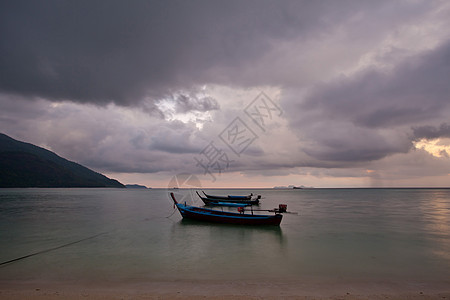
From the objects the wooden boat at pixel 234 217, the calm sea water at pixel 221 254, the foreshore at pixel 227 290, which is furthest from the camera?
the wooden boat at pixel 234 217

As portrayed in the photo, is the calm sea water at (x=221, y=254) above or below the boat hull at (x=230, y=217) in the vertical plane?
below

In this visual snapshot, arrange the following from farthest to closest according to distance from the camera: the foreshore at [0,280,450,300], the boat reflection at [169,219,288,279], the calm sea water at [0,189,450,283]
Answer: the boat reflection at [169,219,288,279] < the calm sea water at [0,189,450,283] < the foreshore at [0,280,450,300]

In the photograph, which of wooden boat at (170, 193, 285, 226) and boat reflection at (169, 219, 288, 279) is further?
wooden boat at (170, 193, 285, 226)

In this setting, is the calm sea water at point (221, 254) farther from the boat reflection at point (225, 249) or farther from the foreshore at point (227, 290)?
the foreshore at point (227, 290)

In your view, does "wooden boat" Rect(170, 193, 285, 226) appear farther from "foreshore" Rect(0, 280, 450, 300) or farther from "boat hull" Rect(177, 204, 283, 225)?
"foreshore" Rect(0, 280, 450, 300)

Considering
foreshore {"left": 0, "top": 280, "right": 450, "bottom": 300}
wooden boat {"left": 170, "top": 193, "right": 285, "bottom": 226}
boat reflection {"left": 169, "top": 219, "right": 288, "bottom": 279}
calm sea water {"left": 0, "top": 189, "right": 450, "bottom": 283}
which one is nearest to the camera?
foreshore {"left": 0, "top": 280, "right": 450, "bottom": 300}

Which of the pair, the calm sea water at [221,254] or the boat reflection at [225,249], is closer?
the calm sea water at [221,254]

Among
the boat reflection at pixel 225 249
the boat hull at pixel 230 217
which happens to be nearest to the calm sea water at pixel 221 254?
the boat reflection at pixel 225 249

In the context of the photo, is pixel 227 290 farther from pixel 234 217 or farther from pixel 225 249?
pixel 234 217

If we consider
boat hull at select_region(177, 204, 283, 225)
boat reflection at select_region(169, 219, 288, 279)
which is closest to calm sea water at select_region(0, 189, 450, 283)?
boat reflection at select_region(169, 219, 288, 279)

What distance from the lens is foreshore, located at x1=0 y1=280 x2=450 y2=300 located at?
8250mm

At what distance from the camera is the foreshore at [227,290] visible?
825cm

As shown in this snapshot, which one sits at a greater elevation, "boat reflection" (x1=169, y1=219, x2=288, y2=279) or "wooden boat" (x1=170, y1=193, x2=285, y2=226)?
"wooden boat" (x1=170, y1=193, x2=285, y2=226)

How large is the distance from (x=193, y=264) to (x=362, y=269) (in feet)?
28.3
